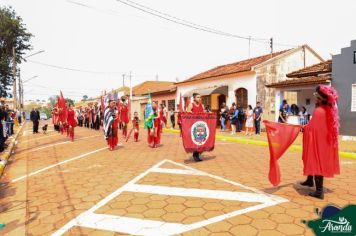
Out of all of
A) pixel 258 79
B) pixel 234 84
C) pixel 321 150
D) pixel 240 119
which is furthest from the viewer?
pixel 234 84

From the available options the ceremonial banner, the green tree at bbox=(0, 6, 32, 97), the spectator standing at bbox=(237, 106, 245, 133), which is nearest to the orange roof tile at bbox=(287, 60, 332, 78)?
the spectator standing at bbox=(237, 106, 245, 133)

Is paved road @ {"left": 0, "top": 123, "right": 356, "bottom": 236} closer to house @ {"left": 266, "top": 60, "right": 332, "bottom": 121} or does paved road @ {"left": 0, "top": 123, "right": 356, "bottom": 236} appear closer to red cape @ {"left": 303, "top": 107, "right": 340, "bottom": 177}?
red cape @ {"left": 303, "top": 107, "right": 340, "bottom": 177}

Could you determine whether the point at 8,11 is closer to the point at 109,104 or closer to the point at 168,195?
the point at 109,104

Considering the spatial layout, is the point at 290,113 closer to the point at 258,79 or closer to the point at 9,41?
the point at 258,79

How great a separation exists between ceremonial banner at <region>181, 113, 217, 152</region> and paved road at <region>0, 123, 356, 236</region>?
480mm

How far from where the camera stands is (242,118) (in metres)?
17.5

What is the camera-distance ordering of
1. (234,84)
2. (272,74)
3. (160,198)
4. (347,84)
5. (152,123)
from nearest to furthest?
1. (160,198)
2. (152,123)
3. (347,84)
4. (272,74)
5. (234,84)

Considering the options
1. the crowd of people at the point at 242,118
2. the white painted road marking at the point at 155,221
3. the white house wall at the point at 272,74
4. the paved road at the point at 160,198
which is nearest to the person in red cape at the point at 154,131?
the paved road at the point at 160,198

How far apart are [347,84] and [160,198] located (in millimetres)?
11648

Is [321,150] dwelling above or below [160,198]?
above

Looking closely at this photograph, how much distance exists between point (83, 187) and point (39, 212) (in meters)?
1.21

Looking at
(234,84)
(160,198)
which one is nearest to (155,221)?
(160,198)

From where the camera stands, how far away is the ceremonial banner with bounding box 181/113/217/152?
23.9 ft

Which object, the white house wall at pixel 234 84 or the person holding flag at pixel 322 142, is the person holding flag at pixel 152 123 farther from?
the white house wall at pixel 234 84
